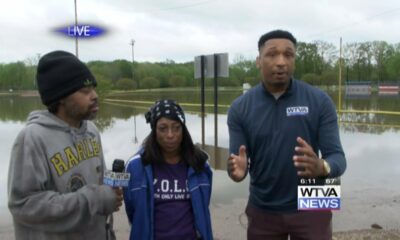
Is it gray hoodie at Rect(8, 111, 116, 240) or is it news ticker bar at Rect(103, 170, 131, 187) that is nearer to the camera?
gray hoodie at Rect(8, 111, 116, 240)

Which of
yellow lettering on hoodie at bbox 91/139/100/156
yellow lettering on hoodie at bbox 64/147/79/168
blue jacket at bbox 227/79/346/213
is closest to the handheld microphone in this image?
yellow lettering on hoodie at bbox 64/147/79/168

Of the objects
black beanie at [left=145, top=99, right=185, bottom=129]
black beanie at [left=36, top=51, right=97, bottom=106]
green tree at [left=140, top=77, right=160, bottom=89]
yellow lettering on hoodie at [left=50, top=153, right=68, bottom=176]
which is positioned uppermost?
green tree at [left=140, top=77, right=160, bottom=89]

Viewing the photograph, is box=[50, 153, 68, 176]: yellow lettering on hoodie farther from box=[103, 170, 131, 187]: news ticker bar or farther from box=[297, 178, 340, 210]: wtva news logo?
box=[297, 178, 340, 210]: wtva news logo

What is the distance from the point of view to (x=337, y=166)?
2463 mm

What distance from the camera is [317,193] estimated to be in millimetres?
2592

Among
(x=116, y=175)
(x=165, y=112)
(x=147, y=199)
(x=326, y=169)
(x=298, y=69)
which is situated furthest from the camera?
(x=298, y=69)

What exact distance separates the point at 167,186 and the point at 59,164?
2.69ft

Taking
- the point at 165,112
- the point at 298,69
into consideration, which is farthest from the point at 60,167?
the point at 298,69

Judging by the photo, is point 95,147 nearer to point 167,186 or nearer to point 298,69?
point 167,186

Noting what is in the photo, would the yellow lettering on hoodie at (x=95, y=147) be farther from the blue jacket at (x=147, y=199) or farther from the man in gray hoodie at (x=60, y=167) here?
the blue jacket at (x=147, y=199)

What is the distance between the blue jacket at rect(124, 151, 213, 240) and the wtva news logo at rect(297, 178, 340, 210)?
0.64 meters

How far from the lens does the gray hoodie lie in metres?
2.03

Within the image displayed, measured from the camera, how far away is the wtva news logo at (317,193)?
2580 mm

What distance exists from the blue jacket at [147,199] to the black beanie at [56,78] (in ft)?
2.47
